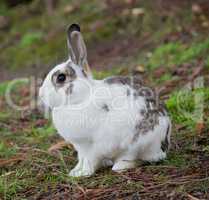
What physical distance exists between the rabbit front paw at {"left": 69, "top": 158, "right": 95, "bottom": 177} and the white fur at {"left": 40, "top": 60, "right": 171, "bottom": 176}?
3cm

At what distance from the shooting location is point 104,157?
397 centimetres

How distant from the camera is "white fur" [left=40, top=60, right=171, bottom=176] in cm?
382

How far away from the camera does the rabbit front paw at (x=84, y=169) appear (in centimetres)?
401

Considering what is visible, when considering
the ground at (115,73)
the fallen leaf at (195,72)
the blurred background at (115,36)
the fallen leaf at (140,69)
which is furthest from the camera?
the blurred background at (115,36)

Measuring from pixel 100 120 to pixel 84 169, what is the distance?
414mm

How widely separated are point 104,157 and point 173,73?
303 centimetres

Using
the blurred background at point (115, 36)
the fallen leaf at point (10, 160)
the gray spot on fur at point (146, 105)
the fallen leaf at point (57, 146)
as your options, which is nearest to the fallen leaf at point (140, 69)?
the blurred background at point (115, 36)

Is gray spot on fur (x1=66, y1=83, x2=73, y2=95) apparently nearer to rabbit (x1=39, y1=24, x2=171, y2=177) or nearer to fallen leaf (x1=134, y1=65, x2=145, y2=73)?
rabbit (x1=39, y1=24, x2=171, y2=177)

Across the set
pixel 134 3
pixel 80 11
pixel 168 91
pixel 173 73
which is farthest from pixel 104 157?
pixel 80 11

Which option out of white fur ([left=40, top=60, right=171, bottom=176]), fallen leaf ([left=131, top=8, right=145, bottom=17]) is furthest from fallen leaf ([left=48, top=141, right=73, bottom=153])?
fallen leaf ([left=131, top=8, right=145, bottom=17])

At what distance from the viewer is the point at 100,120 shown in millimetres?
3826

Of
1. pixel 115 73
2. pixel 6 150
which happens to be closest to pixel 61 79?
pixel 6 150

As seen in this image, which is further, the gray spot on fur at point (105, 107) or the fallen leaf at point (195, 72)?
the fallen leaf at point (195, 72)

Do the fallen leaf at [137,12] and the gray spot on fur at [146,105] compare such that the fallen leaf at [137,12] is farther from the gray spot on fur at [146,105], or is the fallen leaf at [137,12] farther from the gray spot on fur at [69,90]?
the gray spot on fur at [69,90]
